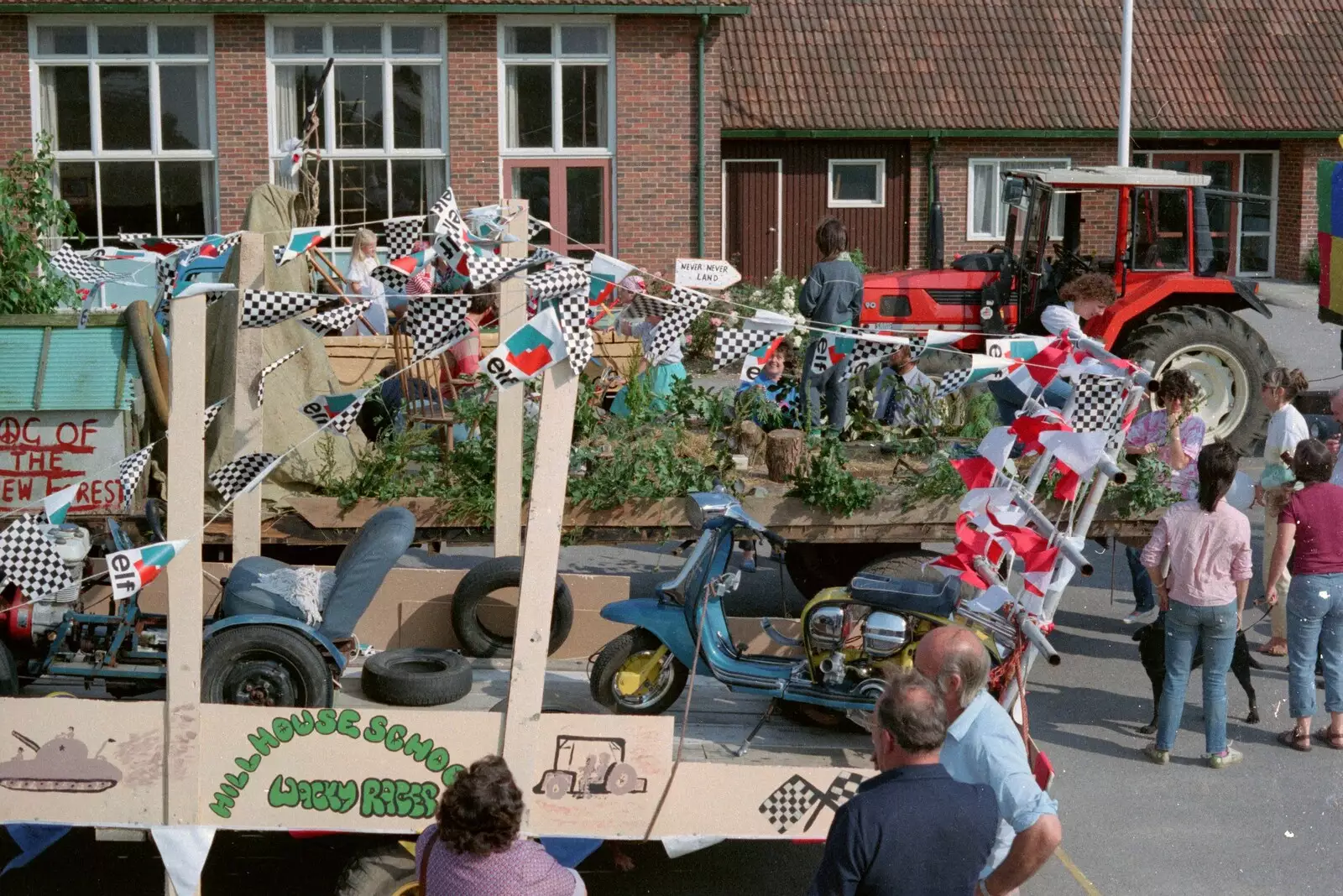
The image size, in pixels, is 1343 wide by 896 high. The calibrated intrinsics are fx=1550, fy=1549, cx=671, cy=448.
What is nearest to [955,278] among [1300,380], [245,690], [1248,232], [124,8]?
[1300,380]

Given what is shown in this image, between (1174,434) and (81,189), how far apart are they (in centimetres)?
1599

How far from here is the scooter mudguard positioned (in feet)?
21.1

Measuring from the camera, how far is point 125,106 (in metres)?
20.1

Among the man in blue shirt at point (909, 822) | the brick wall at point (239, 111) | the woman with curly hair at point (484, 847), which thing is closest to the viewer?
the man in blue shirt at point (909, 822)

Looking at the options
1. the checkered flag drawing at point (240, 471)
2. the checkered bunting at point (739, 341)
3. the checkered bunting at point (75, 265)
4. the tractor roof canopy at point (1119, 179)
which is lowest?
the checkered flag drawing at point (240, 471)

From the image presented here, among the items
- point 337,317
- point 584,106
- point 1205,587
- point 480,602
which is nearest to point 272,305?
point 337,317

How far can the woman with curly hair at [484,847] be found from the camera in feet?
12.9

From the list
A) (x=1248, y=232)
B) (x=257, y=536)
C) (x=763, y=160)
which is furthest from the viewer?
(x=1248, y=232)

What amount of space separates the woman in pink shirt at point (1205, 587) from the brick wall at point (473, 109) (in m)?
13.9

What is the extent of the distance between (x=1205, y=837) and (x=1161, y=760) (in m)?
0.86

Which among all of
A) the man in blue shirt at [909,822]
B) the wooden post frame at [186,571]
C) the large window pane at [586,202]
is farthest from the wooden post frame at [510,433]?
the large window pane at [586,202]

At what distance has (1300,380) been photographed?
9.09 m

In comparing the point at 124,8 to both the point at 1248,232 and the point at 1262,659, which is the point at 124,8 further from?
the point at 1248,232

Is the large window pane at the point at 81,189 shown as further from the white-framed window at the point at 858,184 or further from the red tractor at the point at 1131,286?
the red tractor at the point at 1131,286
